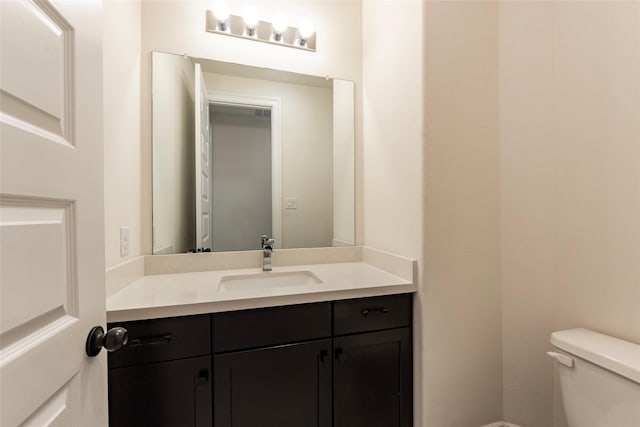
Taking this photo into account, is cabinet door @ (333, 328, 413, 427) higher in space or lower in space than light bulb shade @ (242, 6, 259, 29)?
lower

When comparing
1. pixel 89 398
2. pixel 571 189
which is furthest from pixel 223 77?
pixel 571 189

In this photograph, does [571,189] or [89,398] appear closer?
[89,398]

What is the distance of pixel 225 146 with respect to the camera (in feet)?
5.58

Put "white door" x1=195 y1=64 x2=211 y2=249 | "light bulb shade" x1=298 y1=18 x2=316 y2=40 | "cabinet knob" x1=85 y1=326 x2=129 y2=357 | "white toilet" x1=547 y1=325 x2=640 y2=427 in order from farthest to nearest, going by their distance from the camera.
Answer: "light bulb shade" x1=298 y1=18 x2=316 y2=40 → "white door" x1=195 y1=64 x2=211 y2=249 → "white toilet" x1=547 y1=325 x2=640 y2=427 → "cabinet knob" x1=85 y1=326 x2=129 y2=357

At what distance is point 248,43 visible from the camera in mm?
1672

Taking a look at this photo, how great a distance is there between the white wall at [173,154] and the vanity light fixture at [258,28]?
0.92ft

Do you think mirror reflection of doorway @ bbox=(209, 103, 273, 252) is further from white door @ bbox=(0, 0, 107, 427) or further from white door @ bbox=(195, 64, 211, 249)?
white door @ bbox=(0, 0, 107, 427)

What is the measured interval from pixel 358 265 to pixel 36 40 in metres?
1.56

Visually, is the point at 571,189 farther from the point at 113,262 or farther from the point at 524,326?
the point at 113,262

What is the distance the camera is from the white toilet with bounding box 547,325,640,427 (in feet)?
2.92

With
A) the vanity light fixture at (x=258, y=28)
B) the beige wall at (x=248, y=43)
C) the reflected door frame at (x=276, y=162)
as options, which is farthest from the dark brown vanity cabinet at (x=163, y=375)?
the vanity light fixture at (x=258, y=28)

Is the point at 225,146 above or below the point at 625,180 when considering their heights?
above

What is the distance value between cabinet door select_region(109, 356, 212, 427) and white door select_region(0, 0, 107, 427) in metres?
0.30

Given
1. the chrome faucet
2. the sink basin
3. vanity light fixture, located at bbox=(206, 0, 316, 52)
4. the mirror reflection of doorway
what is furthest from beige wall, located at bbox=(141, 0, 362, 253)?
the chrome faucet
